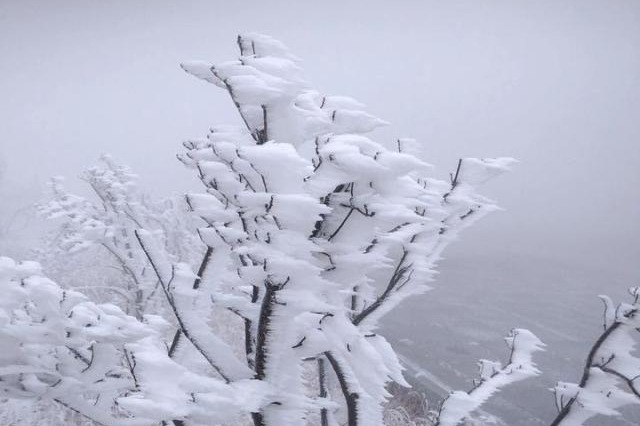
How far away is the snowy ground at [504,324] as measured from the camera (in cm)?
1122

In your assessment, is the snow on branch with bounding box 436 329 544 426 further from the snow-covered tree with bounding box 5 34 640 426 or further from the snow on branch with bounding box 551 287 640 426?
the snow on branch with bounding box 551 287 640 426

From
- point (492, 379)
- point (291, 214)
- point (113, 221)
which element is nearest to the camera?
point (291, 214)

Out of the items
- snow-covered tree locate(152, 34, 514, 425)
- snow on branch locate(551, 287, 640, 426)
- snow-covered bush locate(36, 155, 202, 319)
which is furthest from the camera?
snow-covered bush locate(36, 155, 202, 319)

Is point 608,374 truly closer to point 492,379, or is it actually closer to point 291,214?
point 492,379

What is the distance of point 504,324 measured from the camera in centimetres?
1784

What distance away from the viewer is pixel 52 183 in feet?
23.8

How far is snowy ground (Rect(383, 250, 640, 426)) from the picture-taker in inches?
442

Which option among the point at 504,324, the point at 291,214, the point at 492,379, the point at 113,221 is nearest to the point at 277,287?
the point at 291,214

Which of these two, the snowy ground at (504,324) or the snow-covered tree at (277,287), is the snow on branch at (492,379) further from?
the snowy ground at (504,324)

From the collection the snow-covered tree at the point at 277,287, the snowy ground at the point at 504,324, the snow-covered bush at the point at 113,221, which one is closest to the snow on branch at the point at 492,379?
the snow-covered tree at the point at 277,287

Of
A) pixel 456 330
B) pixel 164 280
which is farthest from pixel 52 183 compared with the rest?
pixel 456 330

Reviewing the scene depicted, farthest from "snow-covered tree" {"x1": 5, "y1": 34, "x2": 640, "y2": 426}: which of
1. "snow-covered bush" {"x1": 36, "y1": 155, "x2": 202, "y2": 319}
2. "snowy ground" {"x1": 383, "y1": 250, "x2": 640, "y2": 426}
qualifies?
Result: "snowy ground" {"x1": 383, "y1": 250, "x2": 640, "y2": 426}

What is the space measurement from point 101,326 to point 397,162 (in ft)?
4.48

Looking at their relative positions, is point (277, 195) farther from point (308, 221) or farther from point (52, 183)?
point (52, 183)
